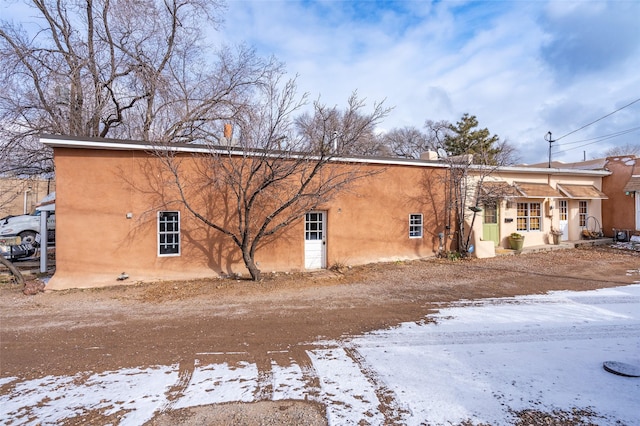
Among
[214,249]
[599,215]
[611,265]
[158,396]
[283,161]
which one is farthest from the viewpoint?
[599,215]

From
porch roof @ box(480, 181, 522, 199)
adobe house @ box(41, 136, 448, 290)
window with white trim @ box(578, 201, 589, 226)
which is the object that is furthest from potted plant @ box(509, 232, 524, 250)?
adobe house @ box(41, 136, 448, 290)

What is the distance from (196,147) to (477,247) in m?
10.9

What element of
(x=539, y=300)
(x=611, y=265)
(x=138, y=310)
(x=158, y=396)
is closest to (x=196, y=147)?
(x=138, y=310)

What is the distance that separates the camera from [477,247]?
508 inches

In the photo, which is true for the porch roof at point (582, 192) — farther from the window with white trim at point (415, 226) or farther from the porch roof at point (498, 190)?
the window with white trim at point (415, 226)

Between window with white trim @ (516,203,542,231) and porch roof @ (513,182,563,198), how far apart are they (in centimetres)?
68

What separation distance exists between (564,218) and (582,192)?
4.92 feet

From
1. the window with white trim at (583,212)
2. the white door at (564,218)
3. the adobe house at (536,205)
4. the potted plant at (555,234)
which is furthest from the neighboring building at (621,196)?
the potted plant at (555,234)

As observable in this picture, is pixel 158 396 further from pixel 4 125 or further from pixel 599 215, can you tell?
pixel 599 215

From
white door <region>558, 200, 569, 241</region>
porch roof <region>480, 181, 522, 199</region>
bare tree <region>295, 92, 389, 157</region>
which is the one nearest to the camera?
bare tree <region>295, 92, 389, 157</region>

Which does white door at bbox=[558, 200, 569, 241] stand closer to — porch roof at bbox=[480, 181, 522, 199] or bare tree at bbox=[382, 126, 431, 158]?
porch roof at bbox=[480, 181, 522, 199]

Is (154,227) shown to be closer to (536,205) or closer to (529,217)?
(529,217)

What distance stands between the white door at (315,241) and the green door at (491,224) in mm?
7622

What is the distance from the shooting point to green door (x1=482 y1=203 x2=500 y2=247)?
1432cm
